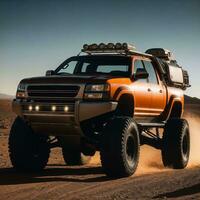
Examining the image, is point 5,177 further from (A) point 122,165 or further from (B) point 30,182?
(A) point 122,165

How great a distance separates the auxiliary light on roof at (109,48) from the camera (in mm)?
10336

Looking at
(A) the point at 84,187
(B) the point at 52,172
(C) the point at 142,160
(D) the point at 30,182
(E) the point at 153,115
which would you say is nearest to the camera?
(A) the point at 84,187

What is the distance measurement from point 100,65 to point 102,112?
2.06 meters

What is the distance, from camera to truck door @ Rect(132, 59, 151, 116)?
32.3ft

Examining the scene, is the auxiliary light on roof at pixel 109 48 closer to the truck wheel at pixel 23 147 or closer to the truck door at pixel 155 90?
the truck door at pixel 155 90

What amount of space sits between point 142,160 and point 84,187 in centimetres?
594

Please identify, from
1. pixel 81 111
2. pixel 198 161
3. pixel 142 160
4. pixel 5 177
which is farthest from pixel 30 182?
pixel 198 161

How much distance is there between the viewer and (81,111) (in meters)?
8.83

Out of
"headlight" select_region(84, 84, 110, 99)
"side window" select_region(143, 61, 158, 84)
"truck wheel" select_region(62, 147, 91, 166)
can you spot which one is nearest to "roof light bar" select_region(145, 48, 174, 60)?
"side window" select_region(143, 61, 158, 84)

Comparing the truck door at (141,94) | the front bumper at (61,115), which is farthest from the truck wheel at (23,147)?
the truck door at (141,94)

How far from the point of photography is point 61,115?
8969mm

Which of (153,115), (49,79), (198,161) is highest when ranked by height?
(49,79)

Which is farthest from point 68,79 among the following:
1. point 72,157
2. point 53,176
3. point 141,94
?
point 72,157

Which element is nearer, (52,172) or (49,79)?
(49,79)
